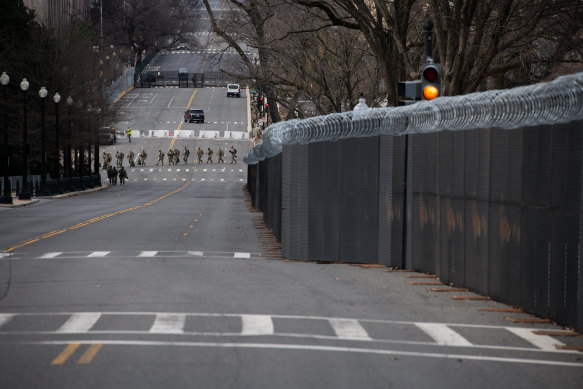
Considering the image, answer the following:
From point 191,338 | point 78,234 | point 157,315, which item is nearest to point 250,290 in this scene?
point 157,315

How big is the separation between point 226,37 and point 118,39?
141m

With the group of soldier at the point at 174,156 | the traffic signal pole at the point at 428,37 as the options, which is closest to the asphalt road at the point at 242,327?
the traffic signal pole at the point at 428,37

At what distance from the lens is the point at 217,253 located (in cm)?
1983

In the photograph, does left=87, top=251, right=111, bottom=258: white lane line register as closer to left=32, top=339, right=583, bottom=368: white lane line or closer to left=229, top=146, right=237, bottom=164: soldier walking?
left=32, top=339, right=583, bottom=368: white lane line

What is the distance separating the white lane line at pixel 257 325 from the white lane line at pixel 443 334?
1.75 meters

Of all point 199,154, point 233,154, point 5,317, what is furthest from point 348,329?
point 199,154

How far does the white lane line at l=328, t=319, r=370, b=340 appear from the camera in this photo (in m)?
10.1

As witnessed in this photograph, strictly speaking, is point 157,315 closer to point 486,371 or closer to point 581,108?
point 486,371

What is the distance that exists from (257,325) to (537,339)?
10.1ft

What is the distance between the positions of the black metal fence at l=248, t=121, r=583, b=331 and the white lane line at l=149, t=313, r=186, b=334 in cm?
431

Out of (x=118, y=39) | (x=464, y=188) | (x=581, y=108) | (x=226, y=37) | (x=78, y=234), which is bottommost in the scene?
(x=78, y=234)

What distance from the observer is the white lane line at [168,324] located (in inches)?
398

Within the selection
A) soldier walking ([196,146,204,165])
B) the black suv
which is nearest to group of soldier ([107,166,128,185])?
soldier walking ([196,146,204,165])

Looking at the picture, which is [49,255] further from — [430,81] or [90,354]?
[90,354]
